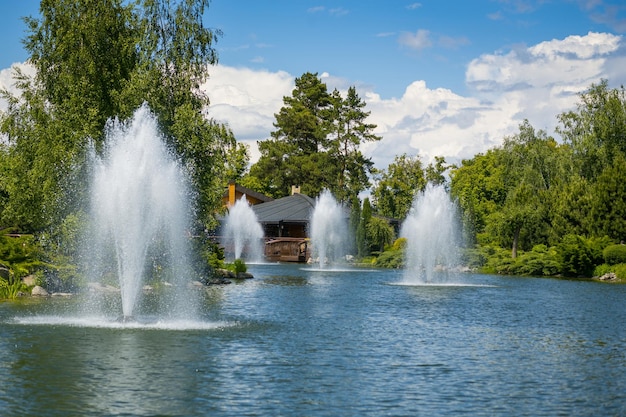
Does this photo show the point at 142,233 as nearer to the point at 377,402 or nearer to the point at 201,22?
the point at 377,402

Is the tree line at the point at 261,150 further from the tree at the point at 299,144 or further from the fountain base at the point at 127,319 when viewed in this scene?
the fountain base at the point at 127,319

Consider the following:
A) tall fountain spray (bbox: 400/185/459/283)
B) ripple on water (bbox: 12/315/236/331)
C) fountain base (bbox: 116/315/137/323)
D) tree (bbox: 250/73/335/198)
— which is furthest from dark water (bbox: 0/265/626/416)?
tree (bbox: 250/73/335/198)

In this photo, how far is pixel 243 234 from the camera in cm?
6981

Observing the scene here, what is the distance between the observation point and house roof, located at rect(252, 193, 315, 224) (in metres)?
71.2

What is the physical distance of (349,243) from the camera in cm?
6644

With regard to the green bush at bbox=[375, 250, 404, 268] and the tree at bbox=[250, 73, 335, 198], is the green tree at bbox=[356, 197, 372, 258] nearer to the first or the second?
the green bush at bbox=[375, 250, 404, 268]

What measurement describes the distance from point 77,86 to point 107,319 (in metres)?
12.1

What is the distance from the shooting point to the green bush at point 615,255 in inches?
1801

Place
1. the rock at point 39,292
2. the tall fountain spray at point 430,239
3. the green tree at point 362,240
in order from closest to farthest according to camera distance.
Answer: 1. the rock at point 39,292
2. the tall fountain spray at point 430,239
3. the green tree at point 362,240

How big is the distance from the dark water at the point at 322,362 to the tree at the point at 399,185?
5778 centimetres

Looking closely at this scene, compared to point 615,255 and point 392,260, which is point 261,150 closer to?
point 392,260

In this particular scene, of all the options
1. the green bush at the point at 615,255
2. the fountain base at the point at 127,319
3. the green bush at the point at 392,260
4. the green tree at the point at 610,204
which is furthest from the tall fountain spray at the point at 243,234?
the fountain base at the point at 127,319

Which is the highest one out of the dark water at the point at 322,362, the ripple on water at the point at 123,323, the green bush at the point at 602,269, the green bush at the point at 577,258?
the green bush at the point at 577,258

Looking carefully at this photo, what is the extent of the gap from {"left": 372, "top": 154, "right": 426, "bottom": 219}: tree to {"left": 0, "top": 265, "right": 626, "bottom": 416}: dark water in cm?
5778
